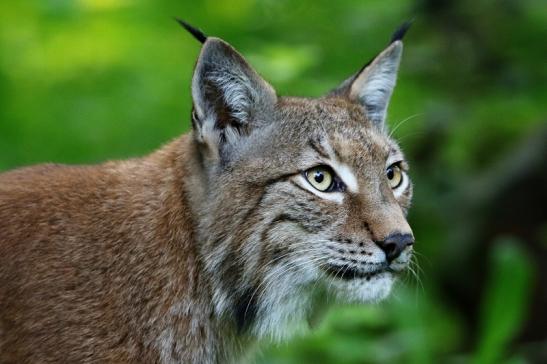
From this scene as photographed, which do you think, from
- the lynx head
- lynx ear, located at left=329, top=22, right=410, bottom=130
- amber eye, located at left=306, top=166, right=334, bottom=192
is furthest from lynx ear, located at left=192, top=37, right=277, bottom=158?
lynx ear, located at left=329, top=22, right=410, bottom=130

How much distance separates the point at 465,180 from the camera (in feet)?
39.2

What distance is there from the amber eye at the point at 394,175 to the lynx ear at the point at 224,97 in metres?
0.69

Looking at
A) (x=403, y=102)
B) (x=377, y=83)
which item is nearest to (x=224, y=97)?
(x=377, y=83)

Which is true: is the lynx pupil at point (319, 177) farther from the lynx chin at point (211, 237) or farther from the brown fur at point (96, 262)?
the brown fur at point (96, 262)

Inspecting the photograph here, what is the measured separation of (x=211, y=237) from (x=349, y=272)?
27.2 inches

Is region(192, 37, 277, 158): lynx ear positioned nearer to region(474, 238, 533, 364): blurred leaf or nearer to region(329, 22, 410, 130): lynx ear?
region(329, 22, 410, 130): lynx ear

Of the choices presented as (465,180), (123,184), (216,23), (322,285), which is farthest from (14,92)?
(322,285)

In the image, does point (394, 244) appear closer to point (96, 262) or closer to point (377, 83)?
point (377, 83)

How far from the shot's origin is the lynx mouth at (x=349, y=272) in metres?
5.58

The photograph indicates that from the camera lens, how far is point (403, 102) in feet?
33.0

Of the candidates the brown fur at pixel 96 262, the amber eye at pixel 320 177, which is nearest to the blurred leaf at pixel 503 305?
the amber eye at pixel 320 177

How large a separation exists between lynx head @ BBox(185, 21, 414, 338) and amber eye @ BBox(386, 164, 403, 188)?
20 mm

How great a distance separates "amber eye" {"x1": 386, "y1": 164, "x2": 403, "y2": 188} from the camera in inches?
236

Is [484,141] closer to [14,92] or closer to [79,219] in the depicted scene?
[14,92]
